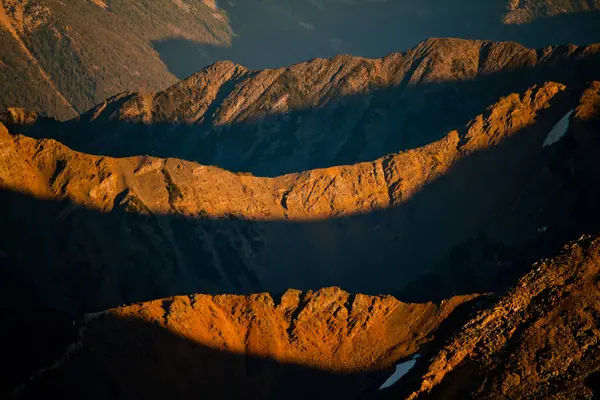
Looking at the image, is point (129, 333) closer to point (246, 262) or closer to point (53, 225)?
point (53, 225)

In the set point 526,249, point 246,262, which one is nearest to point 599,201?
point 526,249

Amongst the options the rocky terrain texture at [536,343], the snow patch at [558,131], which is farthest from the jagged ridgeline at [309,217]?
the rocky terrain texture at [536,343]

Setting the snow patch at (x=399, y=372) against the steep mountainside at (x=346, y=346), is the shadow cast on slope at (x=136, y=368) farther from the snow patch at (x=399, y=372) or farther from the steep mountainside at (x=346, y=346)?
the snow patch at (x=399, y=372)

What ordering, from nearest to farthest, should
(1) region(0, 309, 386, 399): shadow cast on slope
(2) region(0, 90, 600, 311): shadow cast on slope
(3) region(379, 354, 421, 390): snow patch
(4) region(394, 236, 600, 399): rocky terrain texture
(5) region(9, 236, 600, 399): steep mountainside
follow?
1. (4) region(394, 236, 600, 399): rocky terrain texture
2. (5) region(9, 236, 600, 399): steep mountainside
3. (1) region(0, 309, 386, 399): shadow cast on slope
4. (3) region(379, 354, 421, 390): snow patch
5. (2) region(0, 90, 600, 311): shadow cast on slope

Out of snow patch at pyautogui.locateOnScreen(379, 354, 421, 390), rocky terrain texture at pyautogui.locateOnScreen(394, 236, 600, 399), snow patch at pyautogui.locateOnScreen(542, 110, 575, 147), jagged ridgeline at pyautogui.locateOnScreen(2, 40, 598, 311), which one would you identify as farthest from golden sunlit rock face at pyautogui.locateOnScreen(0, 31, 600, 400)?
snow patch at pyautogui.locateOnScreen(379, 354, 421, 390)

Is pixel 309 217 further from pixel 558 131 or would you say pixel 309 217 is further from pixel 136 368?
pixel 136 368

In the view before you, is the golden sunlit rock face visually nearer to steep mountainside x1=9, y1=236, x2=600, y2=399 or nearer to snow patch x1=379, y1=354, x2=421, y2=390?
steep mountainside x1=9, y1=236, x2=600, y2=399

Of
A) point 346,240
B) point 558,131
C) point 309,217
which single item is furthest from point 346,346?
point 558,131
